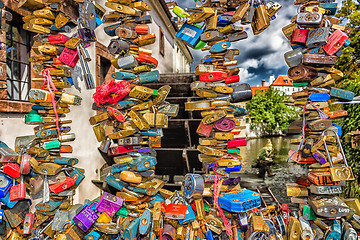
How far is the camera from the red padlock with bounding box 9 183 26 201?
1.79m

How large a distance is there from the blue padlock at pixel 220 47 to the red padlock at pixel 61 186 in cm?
154

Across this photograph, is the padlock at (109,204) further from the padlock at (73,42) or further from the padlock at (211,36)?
the padlock at (211,36)

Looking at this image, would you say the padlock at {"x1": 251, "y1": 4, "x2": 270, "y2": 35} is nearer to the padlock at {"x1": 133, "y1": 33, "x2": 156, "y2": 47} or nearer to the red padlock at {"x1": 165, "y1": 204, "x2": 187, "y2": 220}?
the padlock at {"x1": 133, "y1": 33, "x2": 156, "y2": 47}

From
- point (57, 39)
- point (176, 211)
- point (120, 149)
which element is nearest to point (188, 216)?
point (176, 211)

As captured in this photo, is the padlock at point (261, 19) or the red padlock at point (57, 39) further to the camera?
the red padlock at point (57, 39)

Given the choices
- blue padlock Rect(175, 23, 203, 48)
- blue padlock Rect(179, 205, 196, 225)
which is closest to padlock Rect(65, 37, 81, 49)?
blue padlock Rect(175, 23, 203, 48)

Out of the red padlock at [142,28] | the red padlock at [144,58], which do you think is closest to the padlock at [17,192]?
the red padlock at [144,58]

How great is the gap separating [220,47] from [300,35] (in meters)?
0.57

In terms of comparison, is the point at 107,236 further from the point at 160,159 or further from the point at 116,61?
the point at 160,159

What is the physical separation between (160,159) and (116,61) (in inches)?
121

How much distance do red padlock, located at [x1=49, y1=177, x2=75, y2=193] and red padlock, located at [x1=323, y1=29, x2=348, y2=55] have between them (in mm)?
2170

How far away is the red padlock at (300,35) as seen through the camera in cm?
163

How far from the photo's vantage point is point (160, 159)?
4.60 metres

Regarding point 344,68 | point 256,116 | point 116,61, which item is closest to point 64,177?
point 116,61
